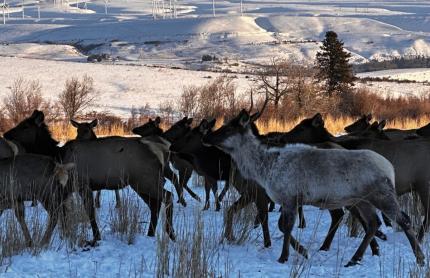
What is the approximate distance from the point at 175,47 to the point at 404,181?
10044cm

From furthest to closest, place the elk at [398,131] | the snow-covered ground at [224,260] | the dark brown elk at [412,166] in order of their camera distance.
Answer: the elk at [398,131], the dark brown elk at [412,166], the snow-covered ground at [224,260]

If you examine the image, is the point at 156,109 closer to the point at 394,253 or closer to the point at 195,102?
the point at 195,102

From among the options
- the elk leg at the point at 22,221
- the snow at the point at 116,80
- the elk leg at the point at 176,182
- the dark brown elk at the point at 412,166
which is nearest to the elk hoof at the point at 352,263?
the dark brown elk at the point at 412,166

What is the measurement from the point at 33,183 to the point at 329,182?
11.7 feet

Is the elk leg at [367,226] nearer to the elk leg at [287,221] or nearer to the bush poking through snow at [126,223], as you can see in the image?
the elk leg at [287,221]

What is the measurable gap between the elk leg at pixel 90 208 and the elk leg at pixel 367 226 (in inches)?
122

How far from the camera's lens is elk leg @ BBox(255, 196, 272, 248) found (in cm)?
937

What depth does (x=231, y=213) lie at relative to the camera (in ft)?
31.4

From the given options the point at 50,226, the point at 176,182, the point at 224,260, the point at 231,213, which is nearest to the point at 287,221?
the point at 224,260

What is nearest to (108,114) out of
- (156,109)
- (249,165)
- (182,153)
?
(156,109)

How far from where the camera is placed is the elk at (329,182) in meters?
8.20

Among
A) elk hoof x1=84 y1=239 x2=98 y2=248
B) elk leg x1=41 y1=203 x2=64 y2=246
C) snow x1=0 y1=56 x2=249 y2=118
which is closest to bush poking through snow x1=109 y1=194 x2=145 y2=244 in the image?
elk hoof x1=84 y1=239 x2=98 y2=248

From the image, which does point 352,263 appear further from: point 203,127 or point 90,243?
point 203,127

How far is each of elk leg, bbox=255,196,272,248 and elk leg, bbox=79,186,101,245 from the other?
6.78 ft
